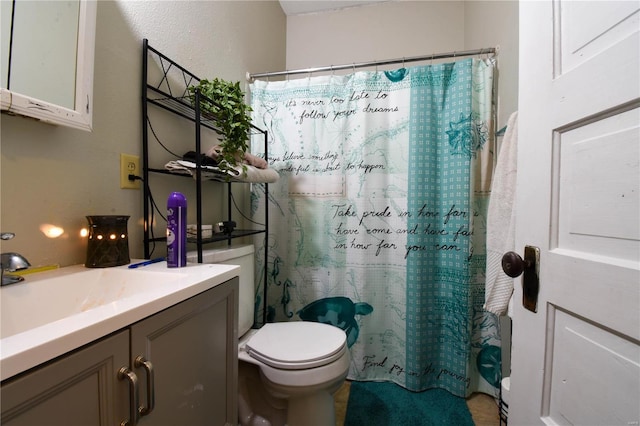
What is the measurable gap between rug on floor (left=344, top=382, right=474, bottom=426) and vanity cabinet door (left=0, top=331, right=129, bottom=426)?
3.68 ft

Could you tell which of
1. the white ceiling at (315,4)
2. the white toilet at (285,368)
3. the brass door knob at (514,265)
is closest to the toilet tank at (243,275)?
the white toilet at (285,368)

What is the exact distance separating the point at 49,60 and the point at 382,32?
76.1 inches

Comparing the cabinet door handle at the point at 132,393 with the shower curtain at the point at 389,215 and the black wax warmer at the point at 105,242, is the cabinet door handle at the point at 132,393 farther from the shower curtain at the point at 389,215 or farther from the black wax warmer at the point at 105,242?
the shower curtain at the point at 389,215

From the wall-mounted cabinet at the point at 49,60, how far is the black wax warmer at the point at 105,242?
0.86 ft

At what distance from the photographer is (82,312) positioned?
1.84 feet

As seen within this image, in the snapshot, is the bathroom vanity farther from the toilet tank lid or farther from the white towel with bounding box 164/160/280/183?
the white towel with bounding box 164/160/280/183

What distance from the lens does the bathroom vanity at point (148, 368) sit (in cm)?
37

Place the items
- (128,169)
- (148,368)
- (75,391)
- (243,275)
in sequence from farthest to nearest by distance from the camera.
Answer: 1. (243,275)
2. (128,169)
3. (148,368)
4. (75,391)

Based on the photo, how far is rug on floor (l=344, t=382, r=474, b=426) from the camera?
1251mm

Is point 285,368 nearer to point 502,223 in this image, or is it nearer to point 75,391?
point 75,391

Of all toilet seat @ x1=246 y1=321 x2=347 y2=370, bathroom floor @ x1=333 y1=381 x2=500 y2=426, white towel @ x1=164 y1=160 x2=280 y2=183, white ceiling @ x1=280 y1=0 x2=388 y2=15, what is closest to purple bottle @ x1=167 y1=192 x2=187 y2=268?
white towel @ x1=164 y1=160 x2=280 y2=183

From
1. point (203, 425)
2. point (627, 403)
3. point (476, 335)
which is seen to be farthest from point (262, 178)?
point (476, 335)

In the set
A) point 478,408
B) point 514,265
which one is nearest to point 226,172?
point 514,265

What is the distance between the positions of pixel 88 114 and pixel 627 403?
128cm
